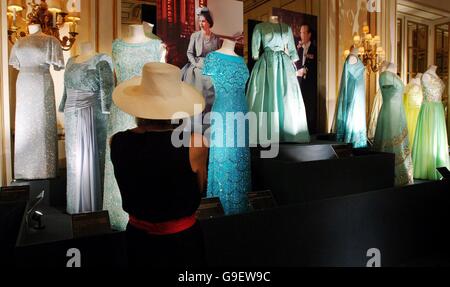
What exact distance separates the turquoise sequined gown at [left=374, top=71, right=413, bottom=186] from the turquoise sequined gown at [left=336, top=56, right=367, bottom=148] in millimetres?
318

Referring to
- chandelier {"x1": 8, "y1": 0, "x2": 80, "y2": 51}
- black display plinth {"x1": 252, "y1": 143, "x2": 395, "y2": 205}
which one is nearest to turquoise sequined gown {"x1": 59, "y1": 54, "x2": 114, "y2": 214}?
chandelier {"x1": 8, "y1": 0, "x2": 80, "y2": 51}

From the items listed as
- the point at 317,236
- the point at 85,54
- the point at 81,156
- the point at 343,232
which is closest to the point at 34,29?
the point at 85,54

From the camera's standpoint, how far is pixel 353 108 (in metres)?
4.57

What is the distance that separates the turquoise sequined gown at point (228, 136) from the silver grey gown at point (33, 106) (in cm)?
117

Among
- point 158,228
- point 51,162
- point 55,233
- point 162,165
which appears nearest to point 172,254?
point 158,228

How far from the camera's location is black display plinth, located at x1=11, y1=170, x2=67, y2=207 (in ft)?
9.22

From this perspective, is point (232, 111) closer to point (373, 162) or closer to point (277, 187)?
point (277, 187)

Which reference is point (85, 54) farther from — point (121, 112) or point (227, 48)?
point (227, 48)

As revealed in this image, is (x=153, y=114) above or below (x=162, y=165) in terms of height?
above

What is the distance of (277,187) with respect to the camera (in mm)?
2793

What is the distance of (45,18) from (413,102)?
14.6 ft

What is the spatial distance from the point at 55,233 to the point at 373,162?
242cm

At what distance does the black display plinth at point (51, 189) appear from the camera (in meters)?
2.81

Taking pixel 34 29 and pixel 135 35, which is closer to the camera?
pixel 135 35
